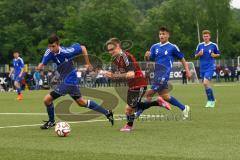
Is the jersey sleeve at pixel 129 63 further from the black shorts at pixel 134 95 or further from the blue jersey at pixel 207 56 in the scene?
the blue jersey at pixel 207 56

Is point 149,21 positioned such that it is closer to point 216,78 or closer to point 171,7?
point 171,7

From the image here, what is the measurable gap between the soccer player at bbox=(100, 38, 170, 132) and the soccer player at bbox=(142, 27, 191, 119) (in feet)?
5.46

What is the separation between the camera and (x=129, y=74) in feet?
38.8

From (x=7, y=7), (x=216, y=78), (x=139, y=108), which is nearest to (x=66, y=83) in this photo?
(x=139, y=108)

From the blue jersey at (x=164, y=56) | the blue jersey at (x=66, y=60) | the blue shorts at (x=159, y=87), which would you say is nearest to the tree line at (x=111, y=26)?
the blue jersey at (x=164, y=56)

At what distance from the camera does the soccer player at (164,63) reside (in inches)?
601

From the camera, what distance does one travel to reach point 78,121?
15.8 meters

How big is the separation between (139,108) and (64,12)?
81308 millimetres

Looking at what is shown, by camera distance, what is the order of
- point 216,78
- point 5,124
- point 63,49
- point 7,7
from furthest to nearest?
1. point 7,7
2. point 216,78
3. point 5,124
4. point 63,49

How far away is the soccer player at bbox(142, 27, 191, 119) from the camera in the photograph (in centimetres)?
1526

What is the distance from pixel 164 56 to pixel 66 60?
3261 mm

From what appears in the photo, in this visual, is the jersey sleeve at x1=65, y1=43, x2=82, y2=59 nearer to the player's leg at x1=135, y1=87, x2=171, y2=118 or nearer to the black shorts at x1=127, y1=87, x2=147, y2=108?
the black shorts at x1=127, y1=87, x2=147, y2=108

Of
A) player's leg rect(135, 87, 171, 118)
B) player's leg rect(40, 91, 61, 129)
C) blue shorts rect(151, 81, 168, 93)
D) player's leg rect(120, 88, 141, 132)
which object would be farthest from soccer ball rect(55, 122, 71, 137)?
blue shorts rect(151, 81, 168, 93)

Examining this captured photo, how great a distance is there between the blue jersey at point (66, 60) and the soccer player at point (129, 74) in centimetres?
102
